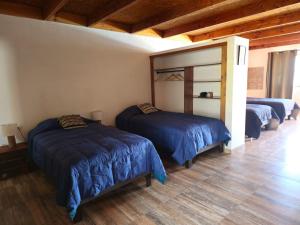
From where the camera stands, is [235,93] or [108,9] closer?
[108,9]

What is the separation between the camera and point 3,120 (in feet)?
9.98

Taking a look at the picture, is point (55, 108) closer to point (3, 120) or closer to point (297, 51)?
point (3, 120)

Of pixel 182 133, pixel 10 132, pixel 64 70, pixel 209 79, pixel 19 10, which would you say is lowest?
pixel 182 133

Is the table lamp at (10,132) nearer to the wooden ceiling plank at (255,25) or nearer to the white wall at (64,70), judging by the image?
the white wall at (64,70)

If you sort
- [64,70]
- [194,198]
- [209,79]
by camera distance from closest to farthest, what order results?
[194,198], [64,70], [209,79]

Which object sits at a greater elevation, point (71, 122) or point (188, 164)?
point (71, 122)

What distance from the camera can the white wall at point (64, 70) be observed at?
10.0 ft

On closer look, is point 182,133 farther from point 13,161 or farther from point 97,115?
point 13,161

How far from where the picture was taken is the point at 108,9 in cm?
300

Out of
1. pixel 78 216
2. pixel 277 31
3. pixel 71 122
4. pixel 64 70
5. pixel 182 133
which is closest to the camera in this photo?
pixel 78 216

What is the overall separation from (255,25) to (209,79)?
5.22 feet

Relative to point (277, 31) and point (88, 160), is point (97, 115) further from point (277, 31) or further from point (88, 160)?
point (277, 31)

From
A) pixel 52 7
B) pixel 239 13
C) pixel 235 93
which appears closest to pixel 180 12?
pixel 239 13

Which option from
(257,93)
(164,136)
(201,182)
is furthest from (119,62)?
(257,93)
